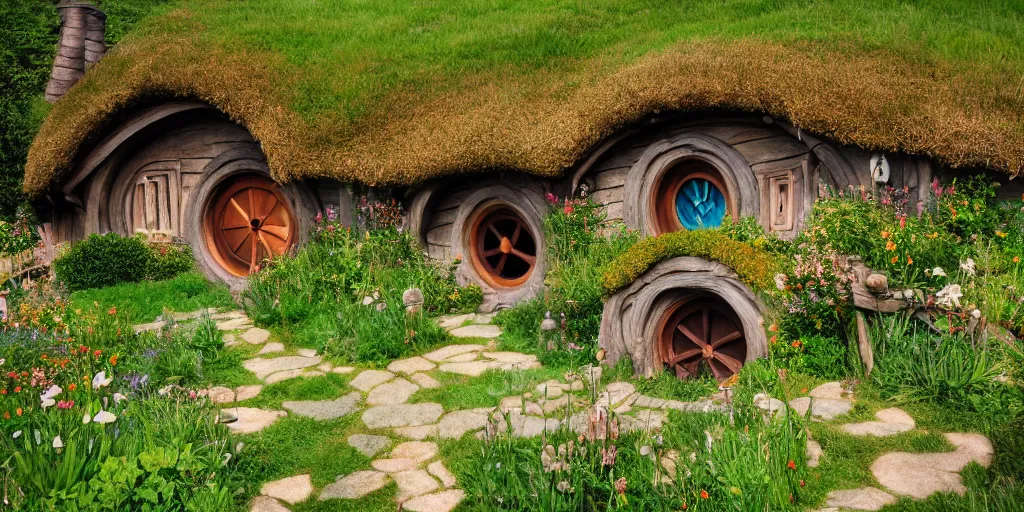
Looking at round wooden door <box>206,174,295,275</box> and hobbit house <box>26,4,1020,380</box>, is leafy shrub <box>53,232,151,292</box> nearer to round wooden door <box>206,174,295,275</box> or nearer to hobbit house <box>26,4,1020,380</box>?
hobbit house <box>26,4,1020,380</box>

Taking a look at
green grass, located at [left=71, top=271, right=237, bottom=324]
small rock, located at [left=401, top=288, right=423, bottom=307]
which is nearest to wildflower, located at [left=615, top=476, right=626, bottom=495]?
small rock, located at [left=401, top=288, right=423, bottom=307]

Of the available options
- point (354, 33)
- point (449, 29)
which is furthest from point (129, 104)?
point (449, 29)

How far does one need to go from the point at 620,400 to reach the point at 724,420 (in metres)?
1.22

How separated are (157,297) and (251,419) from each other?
4.98 meters

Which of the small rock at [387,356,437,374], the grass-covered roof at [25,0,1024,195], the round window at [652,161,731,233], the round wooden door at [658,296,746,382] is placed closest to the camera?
the round wooden door at [658,296,746,382]

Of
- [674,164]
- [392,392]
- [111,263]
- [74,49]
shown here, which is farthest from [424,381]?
[74,49]

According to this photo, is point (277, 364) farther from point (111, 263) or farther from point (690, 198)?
point (111, 263)

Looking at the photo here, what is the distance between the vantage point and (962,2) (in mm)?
9492

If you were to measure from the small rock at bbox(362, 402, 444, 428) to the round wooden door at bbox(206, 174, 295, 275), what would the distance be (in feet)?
17.2

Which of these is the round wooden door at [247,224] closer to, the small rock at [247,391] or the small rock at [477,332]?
the small rock at [477,332]

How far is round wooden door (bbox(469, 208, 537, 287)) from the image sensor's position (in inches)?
374

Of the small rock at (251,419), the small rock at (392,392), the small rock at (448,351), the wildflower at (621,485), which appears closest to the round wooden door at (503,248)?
the small rock at (448,351)

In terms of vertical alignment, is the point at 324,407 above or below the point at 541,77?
below

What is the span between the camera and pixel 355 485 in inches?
186
